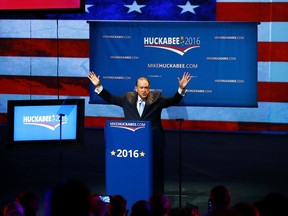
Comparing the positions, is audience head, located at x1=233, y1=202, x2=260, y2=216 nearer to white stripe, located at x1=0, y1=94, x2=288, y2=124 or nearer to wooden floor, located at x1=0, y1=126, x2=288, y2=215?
wooden floor, located at x1=0, y1=126, x2=288, y2=215

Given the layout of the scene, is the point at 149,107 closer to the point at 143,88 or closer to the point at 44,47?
the point at 143,88

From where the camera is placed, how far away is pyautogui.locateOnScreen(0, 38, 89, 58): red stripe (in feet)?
42.4

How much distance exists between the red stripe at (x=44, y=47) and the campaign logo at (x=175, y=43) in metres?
1.24

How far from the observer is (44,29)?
42.6 feet

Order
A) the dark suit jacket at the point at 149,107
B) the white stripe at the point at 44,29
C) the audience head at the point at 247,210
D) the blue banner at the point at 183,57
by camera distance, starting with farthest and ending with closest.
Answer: the white stripe at the point at 44,29
the blue banner at the point at 183,57
the dark suit jacket at the point at 149,107
the audience head at the point at 247,210

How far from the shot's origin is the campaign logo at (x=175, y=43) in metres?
12.3

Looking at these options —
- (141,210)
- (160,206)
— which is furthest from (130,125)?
(141,210)

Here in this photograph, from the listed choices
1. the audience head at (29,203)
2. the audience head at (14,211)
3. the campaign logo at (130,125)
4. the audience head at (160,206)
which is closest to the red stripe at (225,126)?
the campaign logo at (130,125)

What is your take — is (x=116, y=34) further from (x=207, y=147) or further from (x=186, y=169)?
(x=186, y=169)

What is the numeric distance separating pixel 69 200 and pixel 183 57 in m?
9.80

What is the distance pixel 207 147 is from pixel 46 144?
4298 mm

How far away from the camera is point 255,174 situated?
912 centimetres

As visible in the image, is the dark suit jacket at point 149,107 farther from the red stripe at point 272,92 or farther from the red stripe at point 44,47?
the red stripe at point 44,47

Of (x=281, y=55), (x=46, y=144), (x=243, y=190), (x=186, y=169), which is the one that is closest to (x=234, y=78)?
(x=281, y=55)
